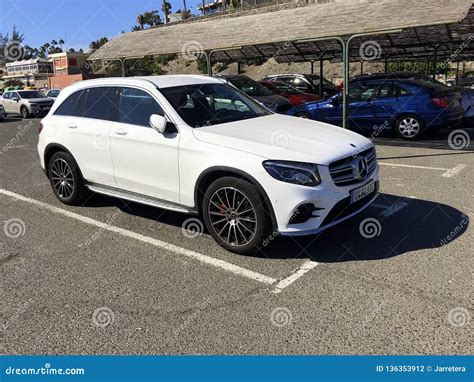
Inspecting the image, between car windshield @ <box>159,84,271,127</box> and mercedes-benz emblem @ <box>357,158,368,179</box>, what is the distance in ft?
4.81

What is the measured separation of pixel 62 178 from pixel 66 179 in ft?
0.34

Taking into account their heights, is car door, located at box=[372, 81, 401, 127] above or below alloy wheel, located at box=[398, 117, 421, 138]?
above

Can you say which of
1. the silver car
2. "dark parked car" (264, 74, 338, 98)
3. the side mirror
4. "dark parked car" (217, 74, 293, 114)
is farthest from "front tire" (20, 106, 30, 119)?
the side mirror

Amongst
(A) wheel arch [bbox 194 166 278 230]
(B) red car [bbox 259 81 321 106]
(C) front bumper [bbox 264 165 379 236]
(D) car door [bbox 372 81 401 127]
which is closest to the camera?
Answer: (C) front bumper [bbox 264 165 379 236]

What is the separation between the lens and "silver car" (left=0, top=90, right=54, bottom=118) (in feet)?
80.1

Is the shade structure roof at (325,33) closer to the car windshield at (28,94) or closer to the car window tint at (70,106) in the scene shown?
the car window tint at (70,106)

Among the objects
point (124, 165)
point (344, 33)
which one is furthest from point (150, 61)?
point (124, 165)

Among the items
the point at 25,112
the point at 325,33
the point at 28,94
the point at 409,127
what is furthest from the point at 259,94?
the point at 28,94

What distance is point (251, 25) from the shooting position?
13.2m

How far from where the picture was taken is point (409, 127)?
1145 centimetres

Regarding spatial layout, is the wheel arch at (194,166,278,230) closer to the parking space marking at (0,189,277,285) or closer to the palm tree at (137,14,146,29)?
the parking space marking at (0,189,277,285)

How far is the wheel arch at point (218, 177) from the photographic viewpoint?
4.34 m

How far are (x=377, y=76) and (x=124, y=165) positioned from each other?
29.9 feet

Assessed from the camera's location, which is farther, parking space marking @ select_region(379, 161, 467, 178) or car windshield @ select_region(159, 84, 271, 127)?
parking space marking @ select_region(379, 161, 467, 178)
